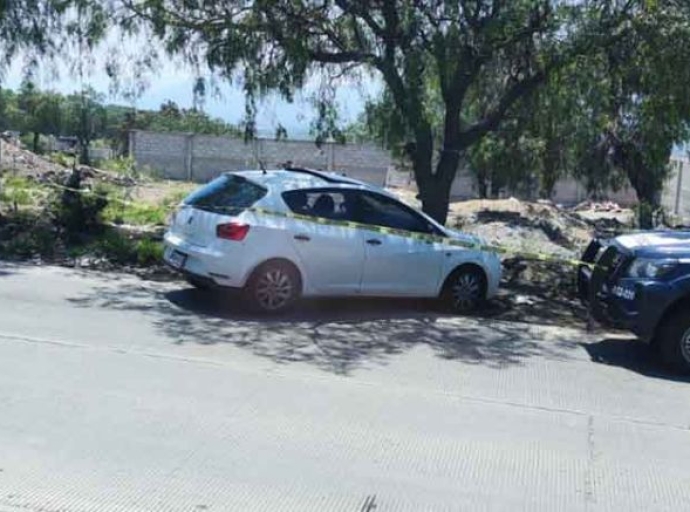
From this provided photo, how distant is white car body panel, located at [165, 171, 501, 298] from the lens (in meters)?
9.65

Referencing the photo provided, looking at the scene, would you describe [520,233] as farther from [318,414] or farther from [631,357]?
[318,414]

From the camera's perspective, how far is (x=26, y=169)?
25344mm

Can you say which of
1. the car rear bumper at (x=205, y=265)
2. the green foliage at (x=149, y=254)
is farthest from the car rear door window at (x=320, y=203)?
the green foliage at (x=149, y=254)

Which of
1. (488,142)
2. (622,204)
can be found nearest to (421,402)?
(488,142)

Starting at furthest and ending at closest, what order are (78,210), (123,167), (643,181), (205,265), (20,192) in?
(123,167) → (643,181) → (20,192) → (78,210) → (205,265)

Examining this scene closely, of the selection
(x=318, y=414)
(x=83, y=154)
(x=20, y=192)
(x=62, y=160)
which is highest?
(x=83, y=154)

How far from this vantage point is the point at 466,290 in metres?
11.1

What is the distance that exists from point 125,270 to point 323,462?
25.6ft

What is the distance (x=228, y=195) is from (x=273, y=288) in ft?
3.93

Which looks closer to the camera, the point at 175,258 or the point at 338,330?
the point at 338,330

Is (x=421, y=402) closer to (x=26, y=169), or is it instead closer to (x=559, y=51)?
(x=559, y=51)

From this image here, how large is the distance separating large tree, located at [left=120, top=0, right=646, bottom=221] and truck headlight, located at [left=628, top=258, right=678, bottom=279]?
13.7 ft

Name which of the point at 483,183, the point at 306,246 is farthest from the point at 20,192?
the point at 483,183

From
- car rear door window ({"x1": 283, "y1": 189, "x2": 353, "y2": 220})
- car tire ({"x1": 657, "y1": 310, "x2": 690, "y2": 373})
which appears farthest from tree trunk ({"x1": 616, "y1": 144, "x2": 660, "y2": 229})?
car tire ({"x1": 657, "y1": 310, "x2": 690, "y2": 373})
